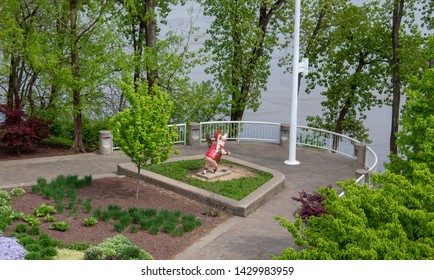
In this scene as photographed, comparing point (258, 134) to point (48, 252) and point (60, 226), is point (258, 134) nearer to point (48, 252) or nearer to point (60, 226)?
point (60, 226)

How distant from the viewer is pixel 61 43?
23.0 metres

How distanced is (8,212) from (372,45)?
76.3ft

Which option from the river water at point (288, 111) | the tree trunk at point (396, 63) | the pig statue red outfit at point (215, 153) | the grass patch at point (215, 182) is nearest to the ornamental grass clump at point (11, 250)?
the grass patch at point (215, 182)

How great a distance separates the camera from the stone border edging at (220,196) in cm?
1661

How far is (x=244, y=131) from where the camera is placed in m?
26.9

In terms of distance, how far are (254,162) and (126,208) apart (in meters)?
7.04

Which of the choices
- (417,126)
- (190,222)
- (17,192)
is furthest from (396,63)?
(17,192)

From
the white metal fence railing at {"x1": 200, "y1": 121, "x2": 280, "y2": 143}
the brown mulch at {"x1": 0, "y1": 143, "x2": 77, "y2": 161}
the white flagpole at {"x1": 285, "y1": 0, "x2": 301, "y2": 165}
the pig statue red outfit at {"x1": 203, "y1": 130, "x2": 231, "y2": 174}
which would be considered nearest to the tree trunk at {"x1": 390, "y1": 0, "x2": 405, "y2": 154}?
the white metal fence railing at {"x1": 200, "y1": 121, "x2": 280, "y2": 143}

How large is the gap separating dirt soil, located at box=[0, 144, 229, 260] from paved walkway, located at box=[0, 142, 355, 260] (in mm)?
405

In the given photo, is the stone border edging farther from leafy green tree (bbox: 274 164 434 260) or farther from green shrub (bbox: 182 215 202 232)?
leafy green tree (bbox: 274 164 434 260)

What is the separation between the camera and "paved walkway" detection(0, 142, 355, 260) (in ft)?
46.6

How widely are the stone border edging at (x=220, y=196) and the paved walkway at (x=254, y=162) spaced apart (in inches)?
9.2

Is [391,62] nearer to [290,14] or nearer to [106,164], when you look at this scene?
[290,14]

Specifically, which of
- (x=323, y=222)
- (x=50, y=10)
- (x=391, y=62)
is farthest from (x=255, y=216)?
(x=391, y=62)
